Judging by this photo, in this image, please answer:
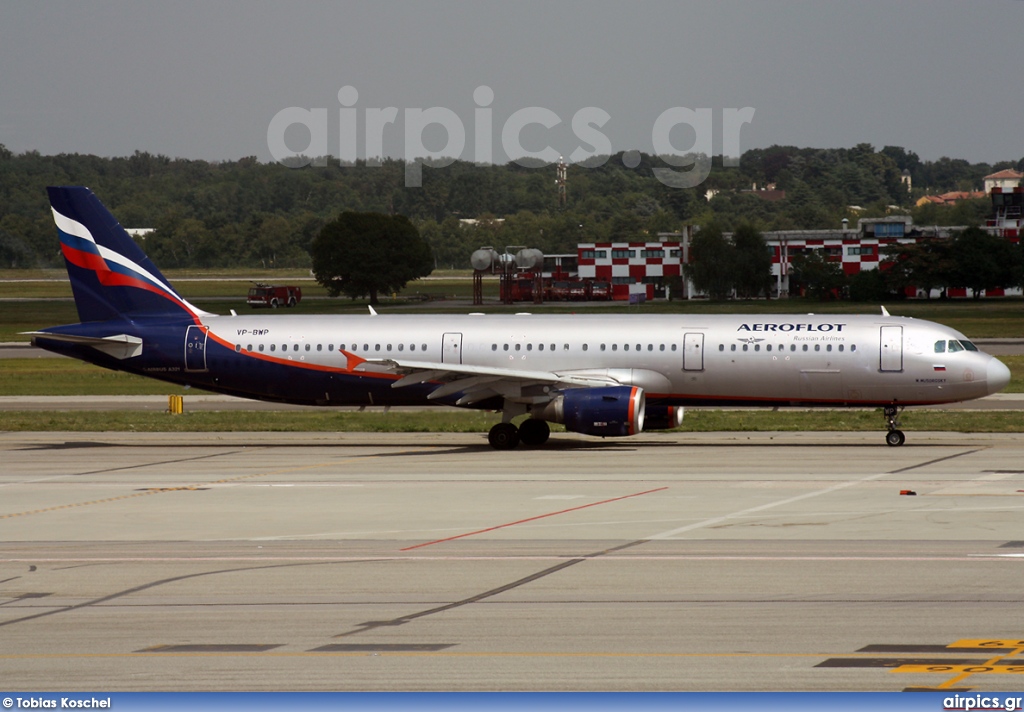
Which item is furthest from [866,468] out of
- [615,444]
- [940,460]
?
[615,444]

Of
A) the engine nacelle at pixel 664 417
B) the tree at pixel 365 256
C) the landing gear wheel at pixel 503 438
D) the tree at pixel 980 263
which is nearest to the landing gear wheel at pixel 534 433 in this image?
the landing gear wheel at pixel 503 438

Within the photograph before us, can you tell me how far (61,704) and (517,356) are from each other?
24.5 meters

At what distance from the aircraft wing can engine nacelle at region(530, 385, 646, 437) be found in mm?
932

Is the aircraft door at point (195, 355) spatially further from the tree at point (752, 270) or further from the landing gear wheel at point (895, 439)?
the tree at point (752, 270)

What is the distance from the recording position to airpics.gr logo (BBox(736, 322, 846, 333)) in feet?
109

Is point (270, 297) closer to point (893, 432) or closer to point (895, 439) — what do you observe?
point (893, 432)

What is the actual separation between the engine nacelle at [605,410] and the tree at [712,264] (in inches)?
3708

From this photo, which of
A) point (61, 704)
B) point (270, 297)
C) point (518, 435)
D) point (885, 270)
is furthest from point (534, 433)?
point (885, 270)

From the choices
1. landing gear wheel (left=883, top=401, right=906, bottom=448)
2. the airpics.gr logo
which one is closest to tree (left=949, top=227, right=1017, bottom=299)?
landing gear wheel (left=883, top=401, right=906, bottom=448)

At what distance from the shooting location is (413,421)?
136ft

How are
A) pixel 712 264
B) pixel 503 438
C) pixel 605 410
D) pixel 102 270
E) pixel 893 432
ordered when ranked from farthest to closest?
pixel 712 264 < pixel 102 270 < pixel 503 438 < pixel 893 432 < pixel 605 410

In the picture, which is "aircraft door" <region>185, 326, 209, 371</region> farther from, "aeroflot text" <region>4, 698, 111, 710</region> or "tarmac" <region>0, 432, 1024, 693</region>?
"aeroflot text" <region>4, 698, 111, 710</region>

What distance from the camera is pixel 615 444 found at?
1372 inches

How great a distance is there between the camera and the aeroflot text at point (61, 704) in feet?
33.7
